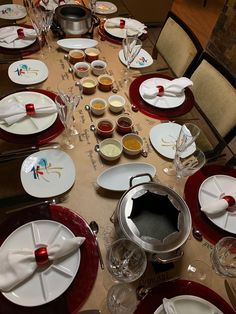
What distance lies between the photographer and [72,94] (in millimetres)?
1204

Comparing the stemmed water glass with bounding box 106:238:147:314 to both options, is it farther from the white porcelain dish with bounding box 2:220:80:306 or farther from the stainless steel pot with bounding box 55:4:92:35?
the stainless steel pot with bounding box 55:4:92:35

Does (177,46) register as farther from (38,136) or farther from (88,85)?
(38,136)

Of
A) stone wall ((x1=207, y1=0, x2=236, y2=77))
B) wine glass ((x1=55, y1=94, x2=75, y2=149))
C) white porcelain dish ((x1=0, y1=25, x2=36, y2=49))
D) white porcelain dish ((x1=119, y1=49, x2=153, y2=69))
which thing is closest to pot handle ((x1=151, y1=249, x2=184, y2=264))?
wine glass ((x1=55, y1=94, x2=75, y2=149))

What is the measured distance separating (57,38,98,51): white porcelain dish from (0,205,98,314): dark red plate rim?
1033 millimetres

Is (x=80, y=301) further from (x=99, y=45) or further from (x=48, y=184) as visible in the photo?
(x=99, y=45)

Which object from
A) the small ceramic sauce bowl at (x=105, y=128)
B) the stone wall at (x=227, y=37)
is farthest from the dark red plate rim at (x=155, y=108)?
the stone wall at (x=227, y=37)

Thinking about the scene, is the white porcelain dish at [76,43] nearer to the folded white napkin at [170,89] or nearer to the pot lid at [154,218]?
the folded white napkin at [170,89]

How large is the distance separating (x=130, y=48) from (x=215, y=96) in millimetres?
535

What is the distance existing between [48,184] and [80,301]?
1.31 ft

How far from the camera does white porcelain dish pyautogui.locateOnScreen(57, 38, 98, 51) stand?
1.56 meters

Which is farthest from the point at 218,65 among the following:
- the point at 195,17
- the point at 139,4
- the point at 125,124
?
the point at 195,17

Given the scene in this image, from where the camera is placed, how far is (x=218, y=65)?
4.92 ft

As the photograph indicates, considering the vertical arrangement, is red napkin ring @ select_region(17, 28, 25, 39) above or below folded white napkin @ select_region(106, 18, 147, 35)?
below

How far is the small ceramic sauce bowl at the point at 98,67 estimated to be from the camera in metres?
1.44
